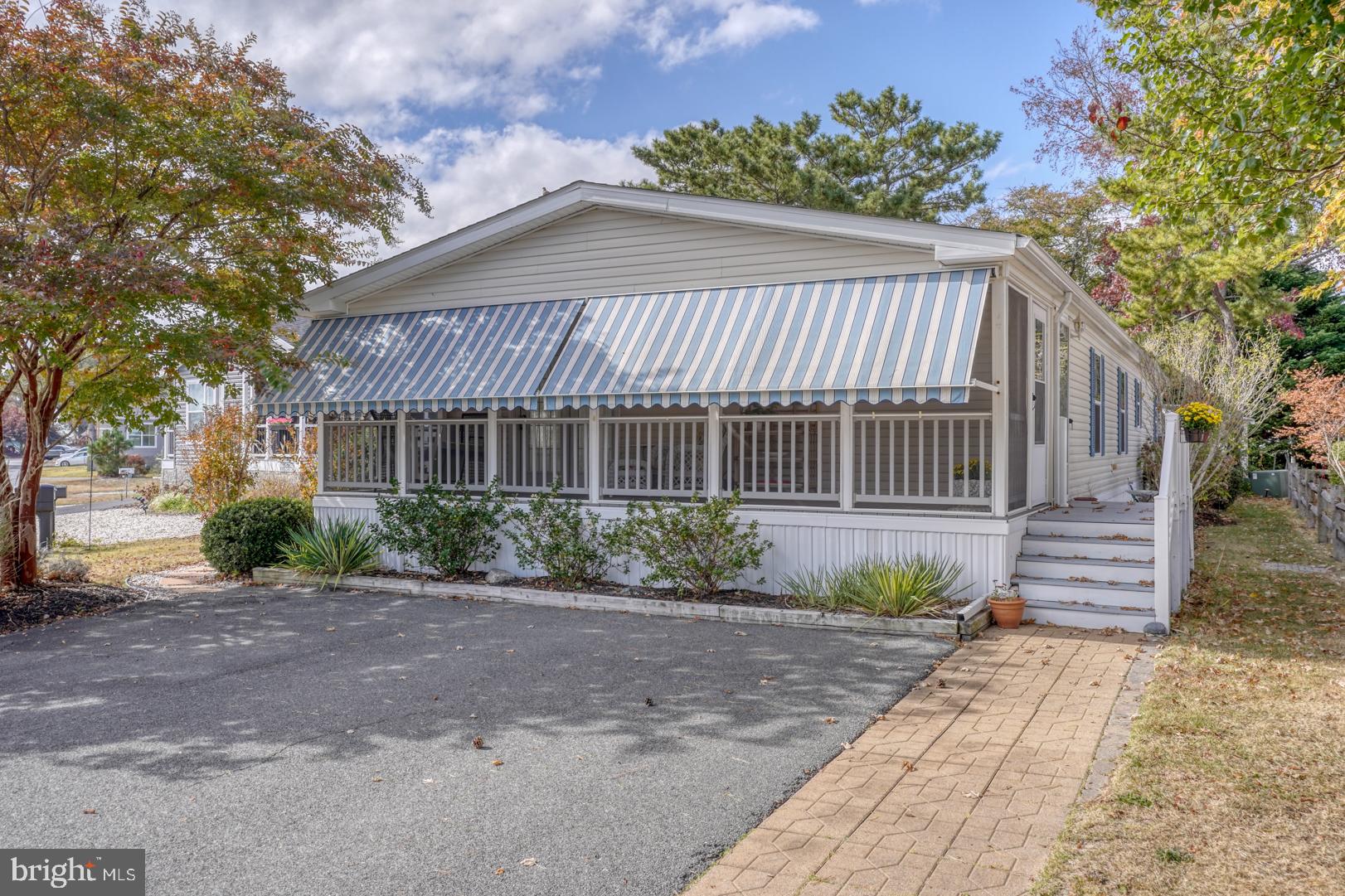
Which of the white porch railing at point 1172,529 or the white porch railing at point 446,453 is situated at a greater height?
the white porch railing at point 446,453

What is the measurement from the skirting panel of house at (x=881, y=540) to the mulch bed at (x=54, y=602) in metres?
6.22

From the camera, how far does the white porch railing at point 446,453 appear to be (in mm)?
12059

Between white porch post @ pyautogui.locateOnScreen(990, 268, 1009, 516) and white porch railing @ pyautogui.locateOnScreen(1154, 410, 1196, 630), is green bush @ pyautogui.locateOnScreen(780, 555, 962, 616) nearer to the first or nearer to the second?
white porch post @ pyautogui.locateOnScreen(990, 268, 1009, 516)

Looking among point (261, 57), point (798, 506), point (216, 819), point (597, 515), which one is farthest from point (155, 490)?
point (216, 819)

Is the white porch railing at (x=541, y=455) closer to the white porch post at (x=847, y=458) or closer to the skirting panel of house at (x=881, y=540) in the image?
the skirting panel of house at (x=881, y=540)

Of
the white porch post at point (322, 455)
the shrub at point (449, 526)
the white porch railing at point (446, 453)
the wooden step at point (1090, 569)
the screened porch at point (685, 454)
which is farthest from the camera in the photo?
the white porch post at point (322, 455)

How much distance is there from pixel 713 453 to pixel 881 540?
7.31 feet

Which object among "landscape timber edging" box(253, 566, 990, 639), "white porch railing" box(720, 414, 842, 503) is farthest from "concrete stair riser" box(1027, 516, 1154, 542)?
"white porch railing" box(720, 414, 842, 503)

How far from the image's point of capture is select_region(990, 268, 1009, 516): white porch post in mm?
9086

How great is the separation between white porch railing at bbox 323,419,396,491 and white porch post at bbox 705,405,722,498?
4931 millimetres

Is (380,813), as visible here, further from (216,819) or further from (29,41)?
(29,41)

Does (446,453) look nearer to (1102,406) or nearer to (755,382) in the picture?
(755,382)

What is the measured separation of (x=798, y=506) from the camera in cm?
1005

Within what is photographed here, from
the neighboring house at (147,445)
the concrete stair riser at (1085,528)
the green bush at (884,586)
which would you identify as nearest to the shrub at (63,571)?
the green bush at (884,586)
